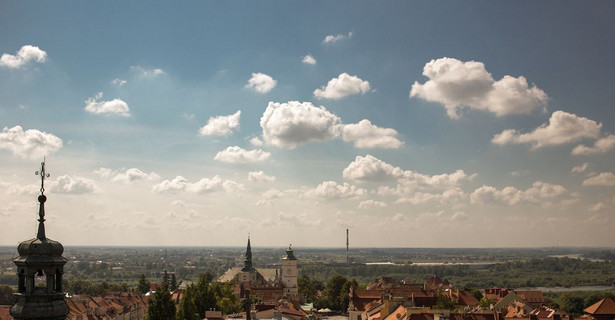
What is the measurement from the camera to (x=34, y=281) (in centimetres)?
1142

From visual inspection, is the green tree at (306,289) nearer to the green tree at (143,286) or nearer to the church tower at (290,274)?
the church tower at (290,274)

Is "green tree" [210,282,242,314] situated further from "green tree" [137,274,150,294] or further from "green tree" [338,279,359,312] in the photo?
"green tree" [137,274,150,294]

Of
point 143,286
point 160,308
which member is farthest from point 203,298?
point 143,286

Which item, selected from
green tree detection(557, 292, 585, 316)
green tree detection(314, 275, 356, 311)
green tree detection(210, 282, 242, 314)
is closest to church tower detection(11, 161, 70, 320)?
green tree detection(210, 282, 242, 314)

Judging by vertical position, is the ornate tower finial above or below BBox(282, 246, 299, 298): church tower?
above

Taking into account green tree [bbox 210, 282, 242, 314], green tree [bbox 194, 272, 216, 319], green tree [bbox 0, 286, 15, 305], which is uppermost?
green tree [bbox 194, 272, 216, 319]

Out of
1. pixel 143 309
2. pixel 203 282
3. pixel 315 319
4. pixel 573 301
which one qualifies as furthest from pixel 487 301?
pixel 143 309

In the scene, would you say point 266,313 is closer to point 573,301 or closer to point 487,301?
point 487,301

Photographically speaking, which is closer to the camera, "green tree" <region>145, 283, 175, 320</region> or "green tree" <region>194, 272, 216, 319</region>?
"green tree" <region>145, 283, 175, 320</region>

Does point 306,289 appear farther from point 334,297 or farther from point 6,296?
point 6,296

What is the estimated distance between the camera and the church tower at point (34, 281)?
11.2 m

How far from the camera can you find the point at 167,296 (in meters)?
58.8

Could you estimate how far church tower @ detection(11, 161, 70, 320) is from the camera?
1125 cm

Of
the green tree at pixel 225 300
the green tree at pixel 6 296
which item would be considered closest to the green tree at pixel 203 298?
the green tree at pixel 225 300
